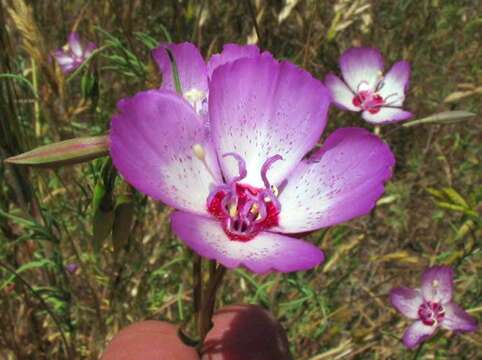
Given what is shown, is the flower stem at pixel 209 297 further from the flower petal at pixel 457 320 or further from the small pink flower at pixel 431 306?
the flower petal at pixel 457 320

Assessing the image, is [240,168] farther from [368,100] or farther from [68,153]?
[368,100]

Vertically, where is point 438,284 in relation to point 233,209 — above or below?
below

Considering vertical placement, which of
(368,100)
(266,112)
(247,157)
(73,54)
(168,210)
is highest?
(266,112)

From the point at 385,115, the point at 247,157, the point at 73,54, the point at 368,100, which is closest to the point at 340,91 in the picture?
the point at 368,100

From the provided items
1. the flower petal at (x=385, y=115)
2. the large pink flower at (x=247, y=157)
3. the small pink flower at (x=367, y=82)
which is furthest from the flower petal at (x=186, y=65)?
the small pink flower at (x=367, y=82)

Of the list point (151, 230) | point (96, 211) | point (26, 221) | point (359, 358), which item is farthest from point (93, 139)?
point (359, 358)

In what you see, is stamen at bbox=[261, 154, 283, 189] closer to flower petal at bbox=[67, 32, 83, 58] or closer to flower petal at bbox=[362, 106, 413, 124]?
flower petal at bbox=[362, 106, 413, 124]

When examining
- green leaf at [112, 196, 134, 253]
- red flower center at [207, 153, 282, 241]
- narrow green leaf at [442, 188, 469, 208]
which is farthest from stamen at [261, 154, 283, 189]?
narrow green leaf at [442, 188, 469, 208]
